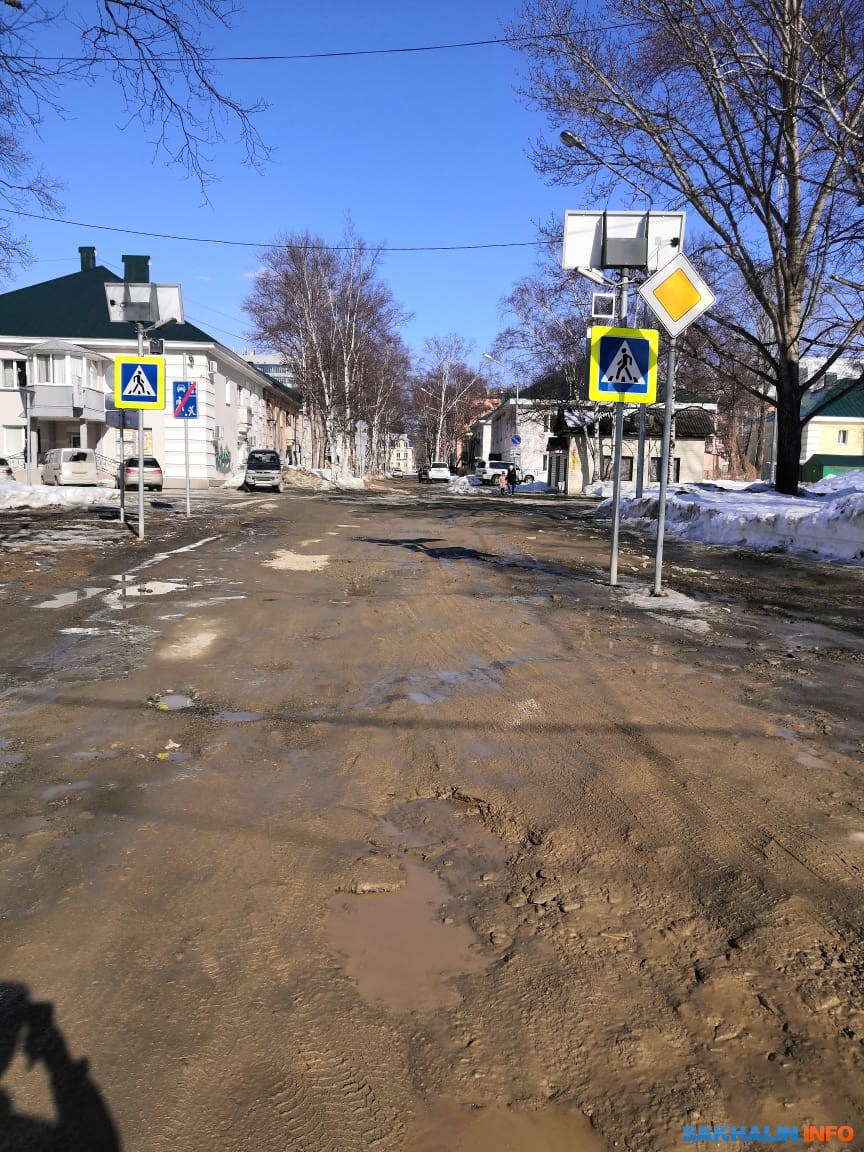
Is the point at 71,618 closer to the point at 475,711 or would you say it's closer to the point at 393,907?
the point at 475,711

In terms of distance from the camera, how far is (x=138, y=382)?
1388 cm

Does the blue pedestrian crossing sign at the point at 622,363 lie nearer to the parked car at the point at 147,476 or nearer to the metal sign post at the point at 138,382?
the metal sign post at the point at 138,382

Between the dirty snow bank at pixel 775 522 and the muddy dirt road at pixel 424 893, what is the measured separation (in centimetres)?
755

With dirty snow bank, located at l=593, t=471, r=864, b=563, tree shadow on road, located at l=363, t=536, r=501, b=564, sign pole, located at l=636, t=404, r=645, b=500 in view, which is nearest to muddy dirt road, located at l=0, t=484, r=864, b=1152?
tree shadow on road, located at l=363, t=536, r=501, b=564

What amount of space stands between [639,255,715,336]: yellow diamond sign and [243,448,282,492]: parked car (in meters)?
30.9

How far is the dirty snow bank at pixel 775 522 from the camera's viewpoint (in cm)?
1375

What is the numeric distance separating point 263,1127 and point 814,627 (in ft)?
23.8

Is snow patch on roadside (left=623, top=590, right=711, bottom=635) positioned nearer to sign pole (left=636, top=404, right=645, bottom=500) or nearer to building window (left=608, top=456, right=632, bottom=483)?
sign pole (left=636, top=404, right=645, bottom=500)

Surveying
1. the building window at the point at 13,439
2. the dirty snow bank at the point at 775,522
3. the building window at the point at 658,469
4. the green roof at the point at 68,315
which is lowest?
the dirty snow bank at the point at 775,522

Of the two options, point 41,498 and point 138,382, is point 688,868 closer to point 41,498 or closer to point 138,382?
point 138,382

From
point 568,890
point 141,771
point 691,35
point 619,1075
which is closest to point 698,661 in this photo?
point 568,890

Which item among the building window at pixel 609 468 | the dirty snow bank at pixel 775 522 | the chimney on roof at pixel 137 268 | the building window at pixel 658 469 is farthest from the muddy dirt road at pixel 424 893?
the building window at pixel 658 469

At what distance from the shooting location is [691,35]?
1825 centimetres

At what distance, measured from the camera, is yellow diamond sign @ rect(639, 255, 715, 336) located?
8852mm
